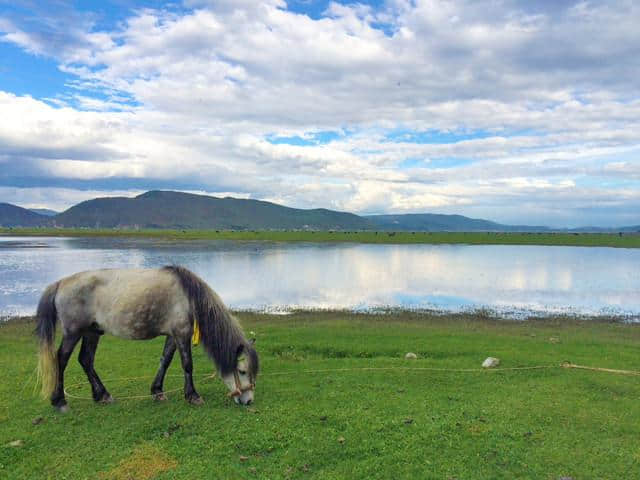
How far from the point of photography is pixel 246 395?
9.17 meters

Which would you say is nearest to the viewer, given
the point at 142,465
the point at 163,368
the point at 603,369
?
the point at 142,465

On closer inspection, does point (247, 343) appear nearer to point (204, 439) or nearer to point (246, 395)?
point (246, 395)

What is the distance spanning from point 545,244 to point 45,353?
10389cm

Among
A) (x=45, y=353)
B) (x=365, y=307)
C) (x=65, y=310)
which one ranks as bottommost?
(x=365, y=307)

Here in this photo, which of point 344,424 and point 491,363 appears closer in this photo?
point 344,424

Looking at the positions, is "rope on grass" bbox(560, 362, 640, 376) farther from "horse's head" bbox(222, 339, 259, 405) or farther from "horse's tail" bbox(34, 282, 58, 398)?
"horse's tail" bbox(34, 282, 58, 398)

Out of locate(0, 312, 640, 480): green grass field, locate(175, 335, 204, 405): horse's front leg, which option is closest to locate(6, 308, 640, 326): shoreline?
locate(0, 312, 640, 480): green grass field

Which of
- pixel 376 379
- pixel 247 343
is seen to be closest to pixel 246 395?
pixel 247 343

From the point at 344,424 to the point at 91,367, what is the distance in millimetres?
5789

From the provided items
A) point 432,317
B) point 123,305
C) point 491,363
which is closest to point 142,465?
point 123,305

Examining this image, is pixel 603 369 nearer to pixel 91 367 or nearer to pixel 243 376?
pixel 243 376

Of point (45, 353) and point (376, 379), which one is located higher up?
point (45, 353)

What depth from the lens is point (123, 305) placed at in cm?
909

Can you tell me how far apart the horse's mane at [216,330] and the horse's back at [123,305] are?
0.23 m
